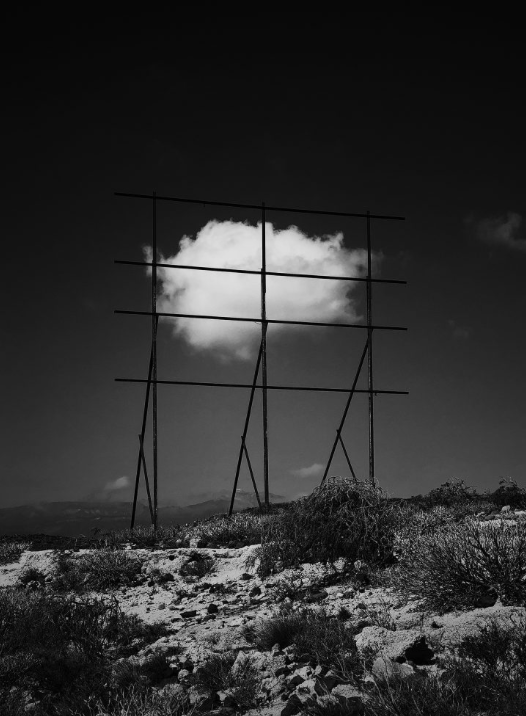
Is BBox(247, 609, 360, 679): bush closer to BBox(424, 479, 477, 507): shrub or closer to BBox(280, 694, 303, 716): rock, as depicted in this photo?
BBox(280, 694, 303, 716): rock

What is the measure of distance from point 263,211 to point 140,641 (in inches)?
756

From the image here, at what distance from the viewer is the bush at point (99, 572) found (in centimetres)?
1278

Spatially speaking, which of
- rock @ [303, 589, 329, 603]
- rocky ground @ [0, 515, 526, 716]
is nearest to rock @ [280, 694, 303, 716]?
rocky ground @ [0, 515, 526, 716]

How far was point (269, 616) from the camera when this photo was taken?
31.4 ft

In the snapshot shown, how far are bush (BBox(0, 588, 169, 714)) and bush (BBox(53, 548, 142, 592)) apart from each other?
114 cm

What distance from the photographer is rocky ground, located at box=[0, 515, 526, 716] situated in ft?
22.1

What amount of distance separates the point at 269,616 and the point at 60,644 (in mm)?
3020

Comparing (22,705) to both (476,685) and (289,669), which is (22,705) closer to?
(289,669)

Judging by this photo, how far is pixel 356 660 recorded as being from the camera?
708 cm

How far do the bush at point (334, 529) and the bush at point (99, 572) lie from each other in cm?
264

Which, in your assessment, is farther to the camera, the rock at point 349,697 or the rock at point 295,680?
the rock at point 295,680

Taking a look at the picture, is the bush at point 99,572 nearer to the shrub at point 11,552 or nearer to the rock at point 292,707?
the shrub at point 11,552

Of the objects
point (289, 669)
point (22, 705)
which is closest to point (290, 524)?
point (289, 669)

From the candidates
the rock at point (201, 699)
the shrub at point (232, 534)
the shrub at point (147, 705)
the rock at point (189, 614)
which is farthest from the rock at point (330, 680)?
the shrub at point (232, 534)
